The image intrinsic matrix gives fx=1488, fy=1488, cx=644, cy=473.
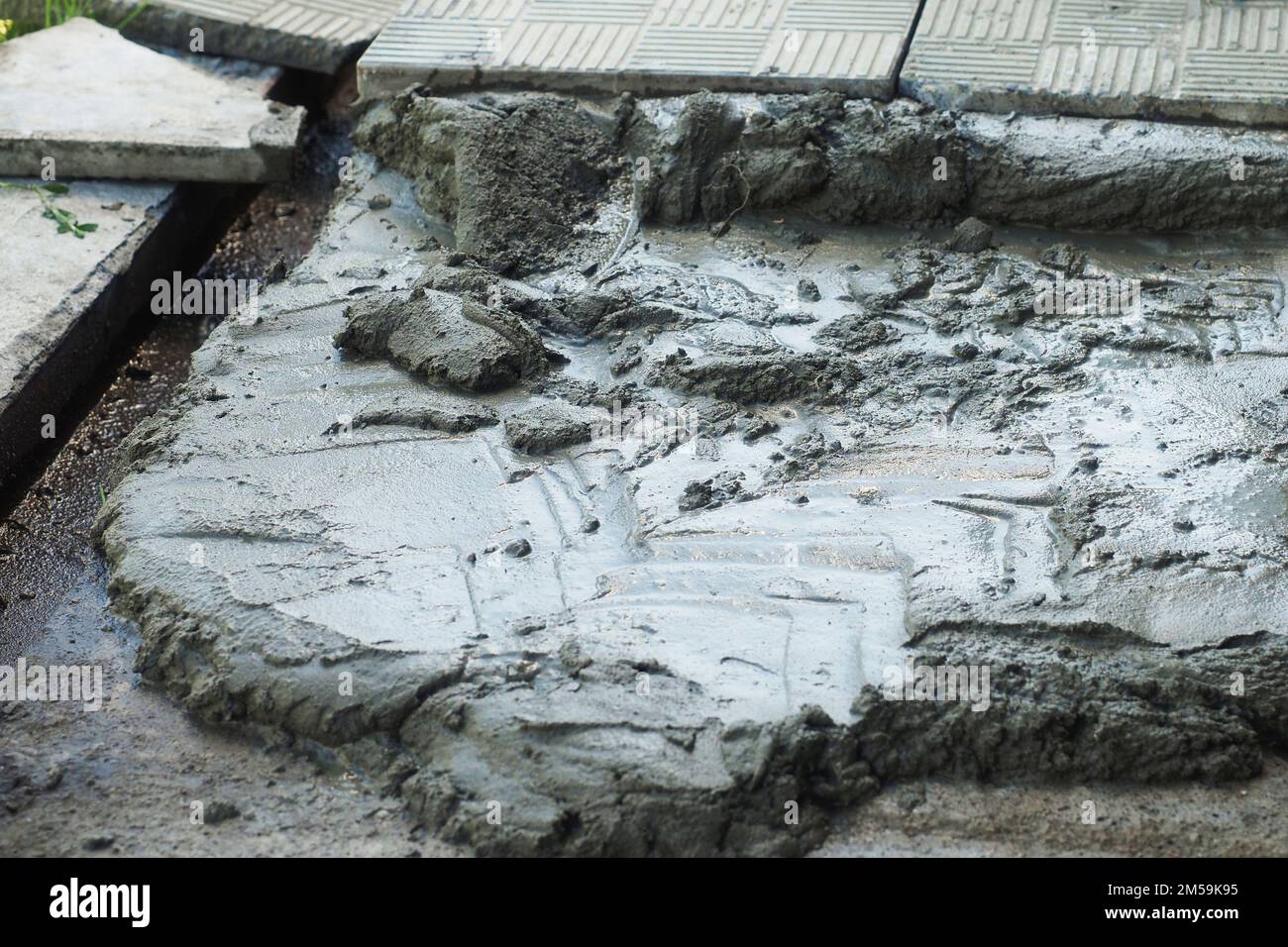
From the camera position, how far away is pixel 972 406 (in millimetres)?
3938

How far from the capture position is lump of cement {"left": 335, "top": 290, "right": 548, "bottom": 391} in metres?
4.05

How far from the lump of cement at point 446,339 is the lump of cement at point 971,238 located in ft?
4.67

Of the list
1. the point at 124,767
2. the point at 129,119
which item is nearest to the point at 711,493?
the point at 124,767

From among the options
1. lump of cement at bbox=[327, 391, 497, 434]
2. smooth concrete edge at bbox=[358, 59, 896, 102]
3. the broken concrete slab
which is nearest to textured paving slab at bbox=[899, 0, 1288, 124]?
smooth concrete edge at bbox=[358, 59, 896, 102]

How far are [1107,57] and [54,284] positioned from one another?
366 centimetres

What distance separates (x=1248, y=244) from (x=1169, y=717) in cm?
222

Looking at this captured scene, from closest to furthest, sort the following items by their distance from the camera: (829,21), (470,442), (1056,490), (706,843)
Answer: (706,843) → (1056,490) → (470,442) → (829,21)

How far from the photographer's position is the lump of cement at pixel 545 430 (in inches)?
150

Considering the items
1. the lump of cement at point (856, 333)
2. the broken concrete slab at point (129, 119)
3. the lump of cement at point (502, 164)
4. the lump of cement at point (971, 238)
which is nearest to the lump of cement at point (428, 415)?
the lump of cement at point (502, 164)

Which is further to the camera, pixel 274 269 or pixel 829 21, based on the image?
pixel 829 21

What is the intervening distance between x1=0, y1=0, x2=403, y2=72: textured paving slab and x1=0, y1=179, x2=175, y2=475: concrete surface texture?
1036 millimetres

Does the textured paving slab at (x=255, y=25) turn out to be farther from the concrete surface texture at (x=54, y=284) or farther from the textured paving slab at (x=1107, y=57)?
the textured paving slab at (x=1107, y=57)
